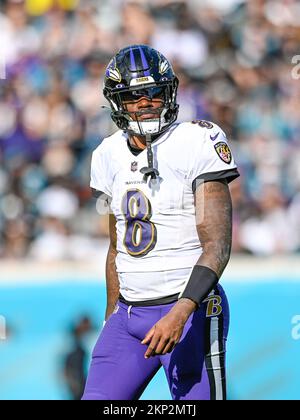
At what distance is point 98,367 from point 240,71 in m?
5.31

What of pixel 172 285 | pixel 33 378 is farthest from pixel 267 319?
pixel 172 285

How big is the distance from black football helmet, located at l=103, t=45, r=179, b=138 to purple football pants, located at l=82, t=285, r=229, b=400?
2.26 feet

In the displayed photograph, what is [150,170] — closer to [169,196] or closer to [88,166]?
[169,196]

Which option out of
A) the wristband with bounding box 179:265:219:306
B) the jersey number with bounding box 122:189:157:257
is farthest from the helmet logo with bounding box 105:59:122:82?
the wristband with bounding box 179:265:219:306

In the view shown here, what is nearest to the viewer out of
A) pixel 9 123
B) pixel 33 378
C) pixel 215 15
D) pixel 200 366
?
pixel 200 366

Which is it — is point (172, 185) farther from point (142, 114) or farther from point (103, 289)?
point (103, 289)

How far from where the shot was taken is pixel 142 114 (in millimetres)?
3580

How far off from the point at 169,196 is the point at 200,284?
1.34 ft

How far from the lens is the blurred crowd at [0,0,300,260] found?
23.6ft

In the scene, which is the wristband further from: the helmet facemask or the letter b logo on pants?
the helmet facemask

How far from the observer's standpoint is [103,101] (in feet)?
26.5

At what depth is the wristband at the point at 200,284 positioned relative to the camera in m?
3.24

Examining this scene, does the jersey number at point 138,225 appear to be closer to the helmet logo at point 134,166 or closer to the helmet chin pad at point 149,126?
the helmet logo at point 134,166

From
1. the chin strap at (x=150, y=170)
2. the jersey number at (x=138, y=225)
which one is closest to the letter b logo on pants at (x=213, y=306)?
the jersey number at (x=138, y=225)
